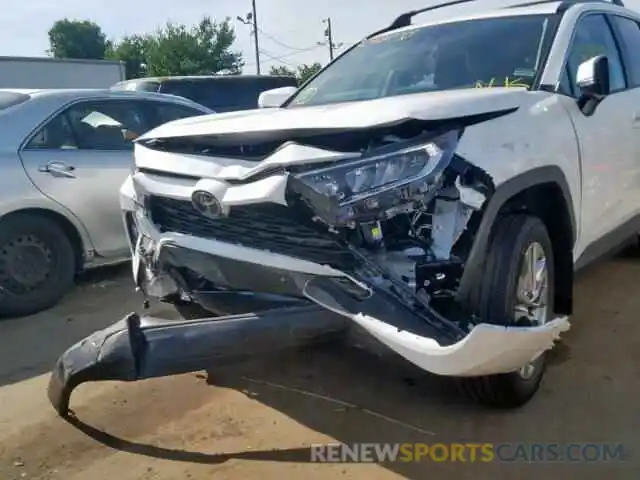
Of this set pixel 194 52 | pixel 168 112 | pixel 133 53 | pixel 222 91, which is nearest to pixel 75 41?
pixel 133 53

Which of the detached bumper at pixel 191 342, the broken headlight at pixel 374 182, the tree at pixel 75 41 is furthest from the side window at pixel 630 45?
the tree at pixel 75 41

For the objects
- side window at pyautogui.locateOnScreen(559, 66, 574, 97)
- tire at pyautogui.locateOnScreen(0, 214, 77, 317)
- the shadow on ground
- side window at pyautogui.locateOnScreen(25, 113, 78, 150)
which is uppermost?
side window at pyautogui.locateOnScreen(559, 66, 574, 97)

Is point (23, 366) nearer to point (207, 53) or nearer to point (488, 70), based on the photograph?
point (488, 70)

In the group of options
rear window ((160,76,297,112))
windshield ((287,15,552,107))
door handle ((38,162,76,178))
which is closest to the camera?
windshield ((287,15,552,107))

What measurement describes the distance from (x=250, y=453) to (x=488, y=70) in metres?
2.29

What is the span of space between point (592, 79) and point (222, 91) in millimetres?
12032

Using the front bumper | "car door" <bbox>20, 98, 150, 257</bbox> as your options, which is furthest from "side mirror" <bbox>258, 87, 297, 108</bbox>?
the front bumper

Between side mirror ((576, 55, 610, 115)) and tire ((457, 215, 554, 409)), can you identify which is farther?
side mirror ((576, 55, 610, 115))

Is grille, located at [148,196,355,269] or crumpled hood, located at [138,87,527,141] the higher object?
crumpled hood, located at [138,87,527,141]

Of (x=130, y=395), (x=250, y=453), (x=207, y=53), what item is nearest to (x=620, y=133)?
(x=250, y=453)

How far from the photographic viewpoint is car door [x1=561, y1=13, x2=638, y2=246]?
370cm

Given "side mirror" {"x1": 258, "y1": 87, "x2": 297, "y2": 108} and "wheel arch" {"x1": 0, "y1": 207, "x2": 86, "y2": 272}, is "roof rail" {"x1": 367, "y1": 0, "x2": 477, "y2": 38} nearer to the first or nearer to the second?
"side mirror" {"x1": 258, "y1": 87, "x2": 297, "y2": 108}

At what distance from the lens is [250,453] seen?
297cm

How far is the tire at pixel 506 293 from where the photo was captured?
2766 mm
